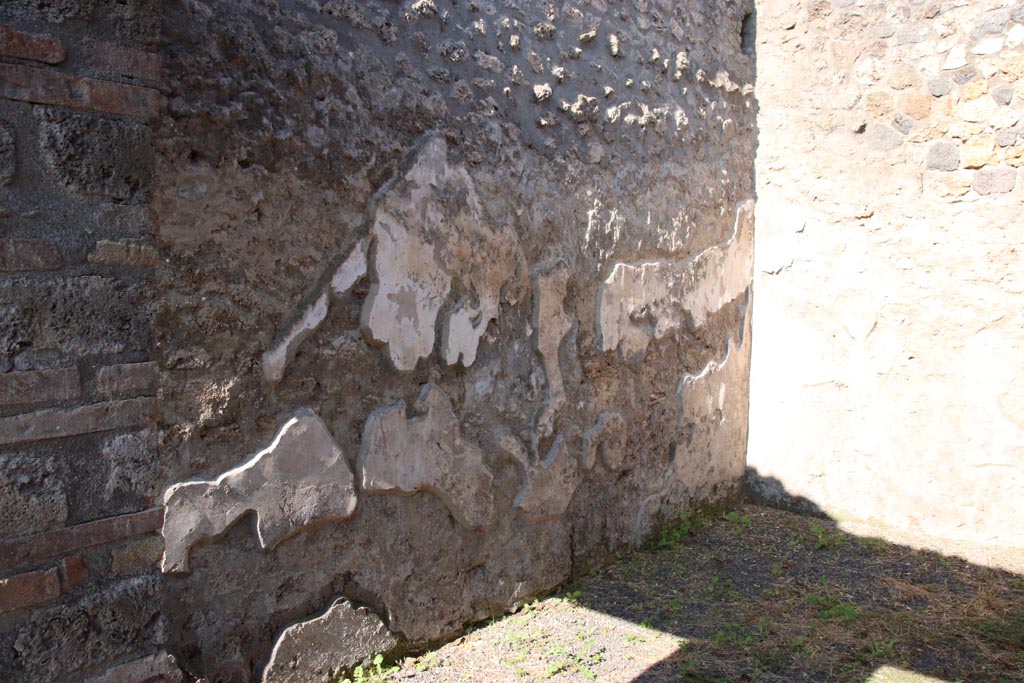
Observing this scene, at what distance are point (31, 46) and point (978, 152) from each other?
11.6 feet

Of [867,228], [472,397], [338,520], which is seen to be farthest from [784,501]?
[338,520]

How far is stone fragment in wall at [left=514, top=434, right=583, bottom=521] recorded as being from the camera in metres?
2.86

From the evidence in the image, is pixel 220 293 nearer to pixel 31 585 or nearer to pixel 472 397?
pixel 31 585

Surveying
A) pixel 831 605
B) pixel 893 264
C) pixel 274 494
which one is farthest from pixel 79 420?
pixel 893 264

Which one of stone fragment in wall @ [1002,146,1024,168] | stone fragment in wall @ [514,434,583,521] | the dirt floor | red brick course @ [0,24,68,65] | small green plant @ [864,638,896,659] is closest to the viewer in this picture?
red brick course @ [0,24,68,65]

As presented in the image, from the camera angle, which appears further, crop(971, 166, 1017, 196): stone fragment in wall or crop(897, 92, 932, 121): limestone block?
crop(897, 92, 932, 121): limestone block

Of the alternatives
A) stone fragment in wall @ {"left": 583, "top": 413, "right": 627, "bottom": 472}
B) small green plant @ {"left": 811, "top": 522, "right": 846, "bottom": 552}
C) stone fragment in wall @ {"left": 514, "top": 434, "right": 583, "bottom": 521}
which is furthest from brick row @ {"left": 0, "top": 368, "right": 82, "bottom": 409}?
small green plant @ {"left": 811, "top": 522, "right": 846, "bottom": 552}

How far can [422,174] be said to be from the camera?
243 centimetres

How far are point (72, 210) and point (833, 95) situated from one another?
342 cm

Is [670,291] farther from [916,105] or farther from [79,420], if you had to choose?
[79,420]

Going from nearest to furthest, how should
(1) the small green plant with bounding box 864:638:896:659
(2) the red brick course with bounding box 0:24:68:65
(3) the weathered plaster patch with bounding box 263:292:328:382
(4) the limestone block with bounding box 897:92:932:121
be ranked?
(2) the red brick course with bounding box 0:24:68:65 → (3) the weathered plaster patch with bounding box 263:292:328:382 → (1) the small green plant with bounding box 864:638:896:659 → (4) the limestone block with bounding box 897:92:932:121

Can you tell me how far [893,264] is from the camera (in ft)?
12.3

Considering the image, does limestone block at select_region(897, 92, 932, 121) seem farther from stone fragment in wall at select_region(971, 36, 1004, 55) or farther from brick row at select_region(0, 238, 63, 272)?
brick row at select_region(0, 238, 63, 272)

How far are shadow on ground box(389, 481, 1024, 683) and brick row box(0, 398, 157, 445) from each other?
1.15 m
